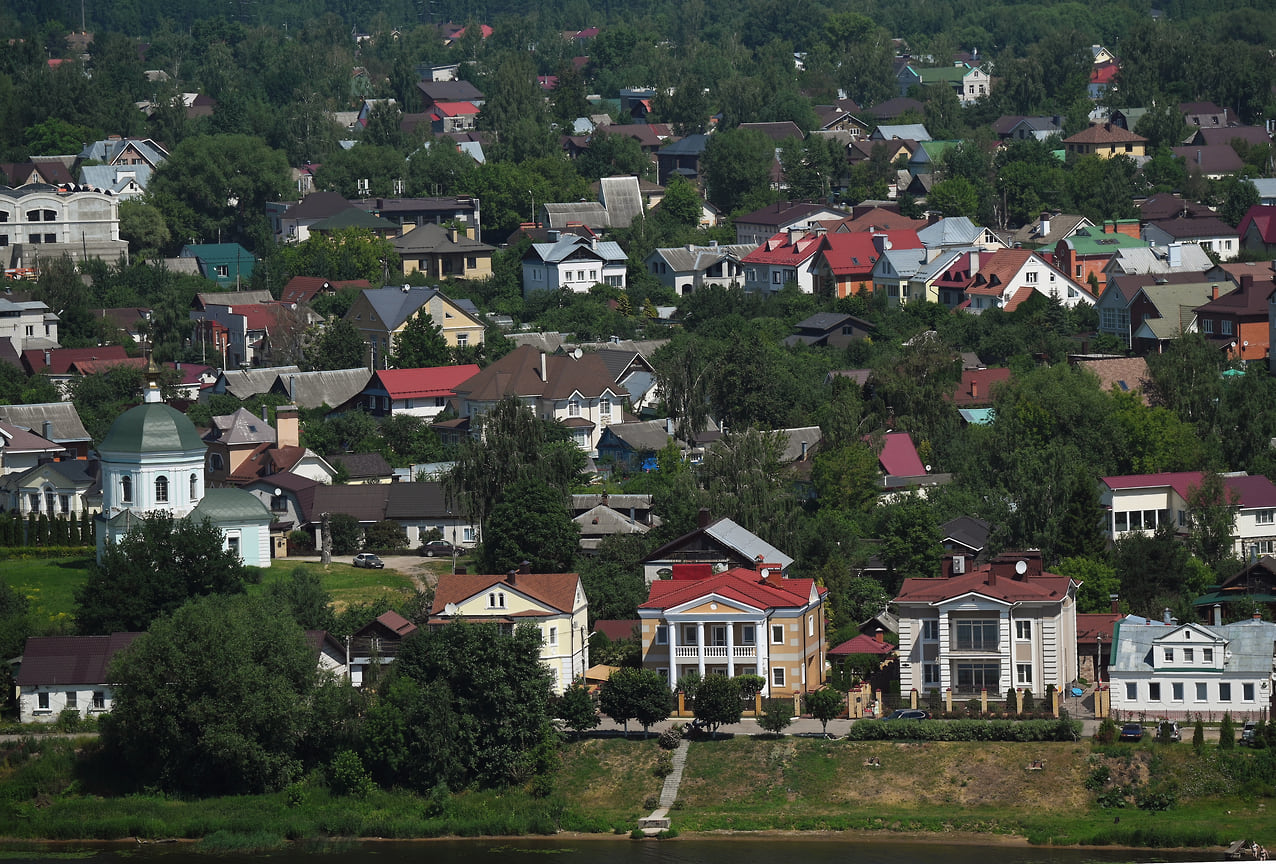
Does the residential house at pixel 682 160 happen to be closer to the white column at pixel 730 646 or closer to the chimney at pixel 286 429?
the chimney at pixel 286 429

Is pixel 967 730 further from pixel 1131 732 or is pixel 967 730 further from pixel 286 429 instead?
pixel 286 429

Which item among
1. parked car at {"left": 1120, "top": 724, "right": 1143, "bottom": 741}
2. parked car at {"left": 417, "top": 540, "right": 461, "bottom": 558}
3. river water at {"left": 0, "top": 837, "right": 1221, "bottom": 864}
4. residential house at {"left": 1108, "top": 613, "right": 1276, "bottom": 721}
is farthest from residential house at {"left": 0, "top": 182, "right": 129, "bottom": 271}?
parked car at {"left": 1120, "top": 724, "right": 1143, "bottom": 741}

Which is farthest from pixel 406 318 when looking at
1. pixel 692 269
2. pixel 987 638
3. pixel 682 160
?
pixel 682 160

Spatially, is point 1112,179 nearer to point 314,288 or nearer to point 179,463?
point 314,288

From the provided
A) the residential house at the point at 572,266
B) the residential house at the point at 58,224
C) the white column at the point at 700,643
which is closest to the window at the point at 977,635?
the white column at the point at 700,643

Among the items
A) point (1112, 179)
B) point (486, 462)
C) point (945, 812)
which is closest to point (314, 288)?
point (486, 462)

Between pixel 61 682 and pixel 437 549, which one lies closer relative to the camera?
pixel 61 682
